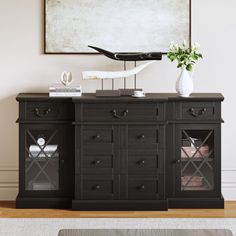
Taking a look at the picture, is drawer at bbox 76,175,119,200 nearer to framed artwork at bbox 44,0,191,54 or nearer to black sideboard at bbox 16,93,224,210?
black sideboard at bbox 16,93,224,210

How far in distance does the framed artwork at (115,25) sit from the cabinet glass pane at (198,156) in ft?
1.94

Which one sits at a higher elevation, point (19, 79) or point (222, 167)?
point (19, 79)

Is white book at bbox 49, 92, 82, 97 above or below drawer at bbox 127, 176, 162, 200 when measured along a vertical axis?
above

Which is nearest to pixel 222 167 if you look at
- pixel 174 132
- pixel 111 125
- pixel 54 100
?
pixel 174 132

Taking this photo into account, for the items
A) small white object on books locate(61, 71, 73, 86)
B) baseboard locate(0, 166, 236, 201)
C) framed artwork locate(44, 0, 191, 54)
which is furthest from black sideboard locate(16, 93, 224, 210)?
framed artwork locate(44, 0, 191, 54)

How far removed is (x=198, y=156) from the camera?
4.98m

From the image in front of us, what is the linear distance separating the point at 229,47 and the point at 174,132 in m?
0.67

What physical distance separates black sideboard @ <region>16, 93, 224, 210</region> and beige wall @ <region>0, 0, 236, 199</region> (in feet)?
0.87

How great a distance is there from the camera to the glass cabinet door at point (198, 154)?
4.98 metres

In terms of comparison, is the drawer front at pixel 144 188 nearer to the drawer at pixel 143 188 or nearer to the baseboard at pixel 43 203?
the drawer at pixel 143 188

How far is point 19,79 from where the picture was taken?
5.21 metres

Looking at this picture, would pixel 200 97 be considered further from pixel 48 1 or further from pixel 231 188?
pixel 48 1

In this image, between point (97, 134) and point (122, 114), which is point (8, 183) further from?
point (122, 114)

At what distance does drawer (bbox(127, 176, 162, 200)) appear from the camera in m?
4.95
